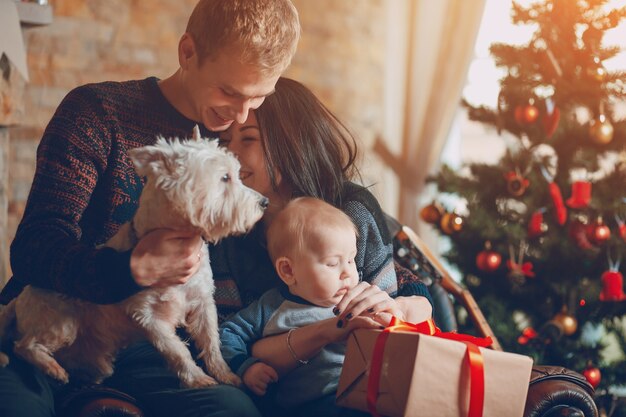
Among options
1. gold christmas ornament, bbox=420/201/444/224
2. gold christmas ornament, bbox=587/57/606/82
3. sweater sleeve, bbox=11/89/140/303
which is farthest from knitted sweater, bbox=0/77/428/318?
gold christmas ornament, bbox=587/57/606/82

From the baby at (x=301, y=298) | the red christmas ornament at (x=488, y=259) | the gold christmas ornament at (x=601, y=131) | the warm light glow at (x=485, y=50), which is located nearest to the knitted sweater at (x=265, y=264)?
the baby at (x=301, y=298)

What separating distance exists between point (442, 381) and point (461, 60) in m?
2.94

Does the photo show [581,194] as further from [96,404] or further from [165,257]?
[96,404]

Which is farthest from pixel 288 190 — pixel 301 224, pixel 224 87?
pixel 224 87

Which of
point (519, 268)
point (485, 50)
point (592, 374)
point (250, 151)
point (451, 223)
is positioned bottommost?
point (592, 374)

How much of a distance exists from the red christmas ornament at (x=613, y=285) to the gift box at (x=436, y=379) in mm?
1521

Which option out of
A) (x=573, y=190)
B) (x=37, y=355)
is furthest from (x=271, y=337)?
(x=573, y=190)

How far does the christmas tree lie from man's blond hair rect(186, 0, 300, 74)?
1598 mm

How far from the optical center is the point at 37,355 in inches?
65.2

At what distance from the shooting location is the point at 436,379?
4.85 ft

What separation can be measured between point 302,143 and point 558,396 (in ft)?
3.12

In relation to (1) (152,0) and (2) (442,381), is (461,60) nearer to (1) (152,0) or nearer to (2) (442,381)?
(1) (152,0)

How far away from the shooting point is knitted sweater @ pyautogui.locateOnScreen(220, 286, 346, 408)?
1796mm

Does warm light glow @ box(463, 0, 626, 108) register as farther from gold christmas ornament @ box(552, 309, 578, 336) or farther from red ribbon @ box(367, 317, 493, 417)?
red ribbon @ box(367, 317, 493, 417)
